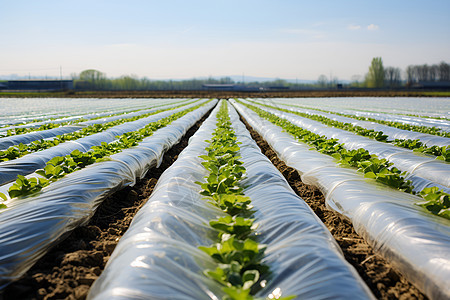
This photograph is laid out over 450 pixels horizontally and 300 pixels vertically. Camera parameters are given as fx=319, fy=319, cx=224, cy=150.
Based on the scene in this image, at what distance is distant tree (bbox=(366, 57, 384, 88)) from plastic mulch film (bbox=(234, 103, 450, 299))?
9632 centimetres

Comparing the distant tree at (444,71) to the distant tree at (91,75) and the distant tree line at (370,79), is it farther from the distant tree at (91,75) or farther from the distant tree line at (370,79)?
the distant tree at (91,75)

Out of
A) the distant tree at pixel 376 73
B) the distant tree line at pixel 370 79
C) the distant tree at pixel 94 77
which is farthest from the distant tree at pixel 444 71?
the distant tree at pixel 94 77

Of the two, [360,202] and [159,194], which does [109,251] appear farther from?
[360,202]

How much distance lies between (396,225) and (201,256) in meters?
1.88

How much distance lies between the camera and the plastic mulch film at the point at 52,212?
275 centimetres

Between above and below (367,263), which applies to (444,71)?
above

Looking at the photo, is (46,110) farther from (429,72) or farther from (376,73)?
(429,72)

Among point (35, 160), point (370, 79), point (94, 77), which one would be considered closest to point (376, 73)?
point (370, 79)

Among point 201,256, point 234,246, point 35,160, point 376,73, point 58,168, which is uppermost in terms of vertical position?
point 376,73

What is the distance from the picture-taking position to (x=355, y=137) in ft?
28.3

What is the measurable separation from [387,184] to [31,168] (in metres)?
5.93

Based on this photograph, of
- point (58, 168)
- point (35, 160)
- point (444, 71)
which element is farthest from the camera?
point (444, 71)

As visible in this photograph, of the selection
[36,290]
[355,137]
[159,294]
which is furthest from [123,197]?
[355,137]

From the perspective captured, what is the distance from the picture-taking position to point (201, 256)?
243cm
